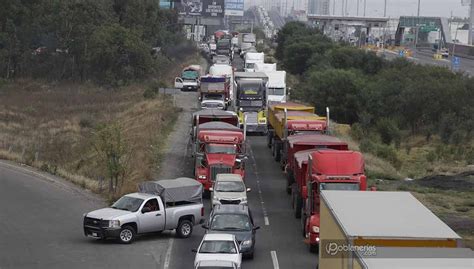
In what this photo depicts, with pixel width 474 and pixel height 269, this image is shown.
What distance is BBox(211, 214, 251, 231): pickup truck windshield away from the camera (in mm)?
25156

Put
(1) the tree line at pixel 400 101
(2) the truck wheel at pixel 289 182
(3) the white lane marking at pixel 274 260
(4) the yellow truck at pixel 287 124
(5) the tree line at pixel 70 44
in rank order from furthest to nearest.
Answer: (5) the tree line at pixel 70 44
(1) the tree line at pixel 400 101
(4) the yellow truck at pixel 287 124
(2) the truck wheel at pixel 289 182
(3) the white lane marking at pixel 274 260

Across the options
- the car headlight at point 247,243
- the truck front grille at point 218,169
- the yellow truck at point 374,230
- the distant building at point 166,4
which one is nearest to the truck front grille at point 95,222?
the car headlight at point 247,243

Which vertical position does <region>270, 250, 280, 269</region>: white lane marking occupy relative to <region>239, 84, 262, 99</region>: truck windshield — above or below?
below

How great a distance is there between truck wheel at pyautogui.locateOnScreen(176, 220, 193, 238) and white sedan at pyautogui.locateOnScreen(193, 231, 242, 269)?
494 centimetres

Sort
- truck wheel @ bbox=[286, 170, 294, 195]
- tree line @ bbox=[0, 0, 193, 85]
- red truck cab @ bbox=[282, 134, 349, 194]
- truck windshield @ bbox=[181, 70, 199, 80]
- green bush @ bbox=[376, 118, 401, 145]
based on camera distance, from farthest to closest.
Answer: tree line @ bbox=[0, 0, 193, 85], truck windshield @ bbox=[181, 70, 199, 80], green bush @ bbox=[376, 118, 401, 145], truck wheel @ bbox=[286, 170, 294, 195], red truck cab @ bbox=[282, 134, 349, 194]

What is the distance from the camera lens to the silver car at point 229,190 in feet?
98.4

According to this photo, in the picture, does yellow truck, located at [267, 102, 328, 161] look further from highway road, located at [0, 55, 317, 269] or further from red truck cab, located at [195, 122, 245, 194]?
red truck cab, located at [195, 122, 245, 194]

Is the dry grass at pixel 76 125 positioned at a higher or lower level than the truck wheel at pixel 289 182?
lower

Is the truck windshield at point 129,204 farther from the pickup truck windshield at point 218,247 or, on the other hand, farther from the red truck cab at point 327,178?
the red truck cab at point 327,178

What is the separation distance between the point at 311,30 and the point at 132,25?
47978 millimetres

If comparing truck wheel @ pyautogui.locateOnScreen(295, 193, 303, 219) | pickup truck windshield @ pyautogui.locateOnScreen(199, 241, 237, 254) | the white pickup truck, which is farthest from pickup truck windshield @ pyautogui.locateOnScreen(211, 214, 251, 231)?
truck wheel @ pyautogui.locateOnScreen(295, 193, 303, 219)

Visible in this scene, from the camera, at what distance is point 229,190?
102 ft

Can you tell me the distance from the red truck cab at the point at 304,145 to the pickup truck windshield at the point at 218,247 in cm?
1084

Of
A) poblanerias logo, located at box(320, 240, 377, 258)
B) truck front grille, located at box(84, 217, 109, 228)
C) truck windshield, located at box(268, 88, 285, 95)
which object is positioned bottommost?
truck windshield, located at box(268, 88, 285, 95)
